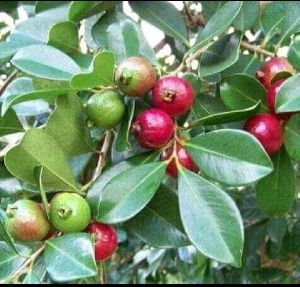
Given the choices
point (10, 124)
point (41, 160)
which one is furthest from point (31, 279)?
point (10, 124)

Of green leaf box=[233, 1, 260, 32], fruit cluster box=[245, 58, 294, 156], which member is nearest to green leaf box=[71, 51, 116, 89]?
fruit cluster box=[245, 58, 294, 156]

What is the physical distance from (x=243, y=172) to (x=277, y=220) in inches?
37.5

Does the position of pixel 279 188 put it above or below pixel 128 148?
below

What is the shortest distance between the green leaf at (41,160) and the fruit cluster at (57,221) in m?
0.03

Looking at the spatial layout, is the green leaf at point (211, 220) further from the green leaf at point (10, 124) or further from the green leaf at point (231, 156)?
the green leaf at point (10, 124)

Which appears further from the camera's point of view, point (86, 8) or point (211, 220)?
point (86, 8)

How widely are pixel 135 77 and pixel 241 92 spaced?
0.18m

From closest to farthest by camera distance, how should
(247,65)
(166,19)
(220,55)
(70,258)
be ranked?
(70,258)
(220,55)
(247,65)
(166,19)

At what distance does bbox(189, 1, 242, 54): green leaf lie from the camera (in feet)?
2.82

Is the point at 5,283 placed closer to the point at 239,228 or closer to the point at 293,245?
the point at 239,228

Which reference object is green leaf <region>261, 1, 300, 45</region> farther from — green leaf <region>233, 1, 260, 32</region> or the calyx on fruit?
the calyx on fruit

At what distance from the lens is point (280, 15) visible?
3.51 feet

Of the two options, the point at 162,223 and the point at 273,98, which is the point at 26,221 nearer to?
the point at 162,223

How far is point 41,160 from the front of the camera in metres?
0.76
